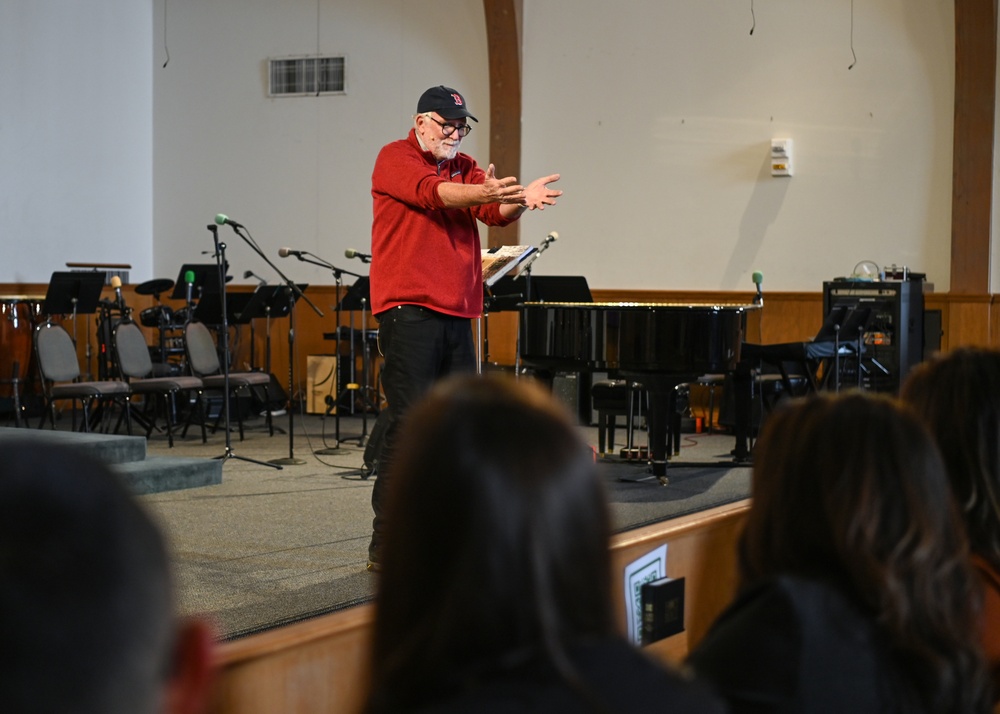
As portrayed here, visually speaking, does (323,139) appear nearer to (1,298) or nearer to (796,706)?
(1,298)

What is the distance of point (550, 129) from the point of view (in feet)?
33.5

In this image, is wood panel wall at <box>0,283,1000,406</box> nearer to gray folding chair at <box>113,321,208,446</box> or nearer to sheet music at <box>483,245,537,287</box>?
gray folding chair at <box>113,321,208,446</box>

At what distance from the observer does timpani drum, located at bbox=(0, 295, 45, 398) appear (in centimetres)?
939

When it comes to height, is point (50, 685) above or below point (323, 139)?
below

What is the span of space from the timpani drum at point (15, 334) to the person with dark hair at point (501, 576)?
9115 millimetres

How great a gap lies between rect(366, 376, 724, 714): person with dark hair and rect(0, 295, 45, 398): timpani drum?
912 cm

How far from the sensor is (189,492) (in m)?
6.05

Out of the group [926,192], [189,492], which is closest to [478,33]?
[926,192]

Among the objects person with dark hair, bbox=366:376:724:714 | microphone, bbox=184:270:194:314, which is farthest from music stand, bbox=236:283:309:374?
person with dark hair, bbox=366:376:724:714

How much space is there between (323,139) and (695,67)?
359 cm

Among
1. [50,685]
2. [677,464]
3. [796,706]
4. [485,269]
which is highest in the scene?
[485,269]

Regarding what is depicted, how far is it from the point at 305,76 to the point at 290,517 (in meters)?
6.74

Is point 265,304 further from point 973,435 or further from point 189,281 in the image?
point 973,435

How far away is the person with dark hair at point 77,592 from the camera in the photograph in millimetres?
702
